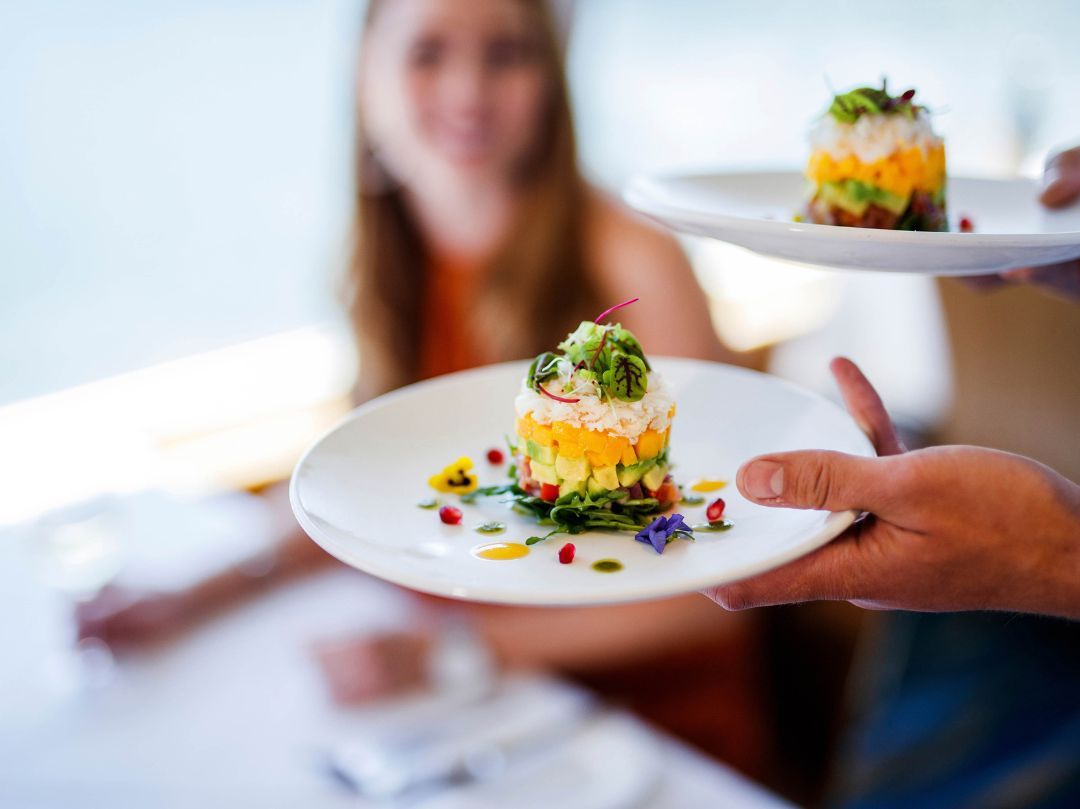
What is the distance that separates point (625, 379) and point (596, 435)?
0.30ft

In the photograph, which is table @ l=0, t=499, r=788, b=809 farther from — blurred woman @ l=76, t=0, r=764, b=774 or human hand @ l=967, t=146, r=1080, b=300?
human hand @ l=967, t=146, r=1080, b=300

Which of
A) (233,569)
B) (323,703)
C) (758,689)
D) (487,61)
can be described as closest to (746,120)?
(487,61)

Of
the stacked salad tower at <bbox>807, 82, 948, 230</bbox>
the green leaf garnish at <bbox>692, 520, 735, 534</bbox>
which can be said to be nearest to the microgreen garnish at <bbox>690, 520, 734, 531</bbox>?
the green leaf garnish at <bbox>692, 520, 735, 534</bbox>

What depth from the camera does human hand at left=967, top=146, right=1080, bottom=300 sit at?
1.65 m

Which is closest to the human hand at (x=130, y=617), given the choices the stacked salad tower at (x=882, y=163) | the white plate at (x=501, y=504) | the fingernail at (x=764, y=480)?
the white plate at (x=501, y=504)

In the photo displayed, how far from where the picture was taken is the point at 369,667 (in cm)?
229

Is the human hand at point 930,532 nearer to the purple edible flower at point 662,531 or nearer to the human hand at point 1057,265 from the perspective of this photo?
the purple edible flower at point 662,531

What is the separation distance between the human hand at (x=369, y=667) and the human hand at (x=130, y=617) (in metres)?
0.47

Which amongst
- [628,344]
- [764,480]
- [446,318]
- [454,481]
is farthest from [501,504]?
[446,318]

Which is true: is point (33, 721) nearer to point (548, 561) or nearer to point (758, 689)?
point (548, 561)

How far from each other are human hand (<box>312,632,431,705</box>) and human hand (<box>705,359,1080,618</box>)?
49.7 inches

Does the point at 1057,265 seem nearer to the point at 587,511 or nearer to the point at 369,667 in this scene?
the point at 587,511

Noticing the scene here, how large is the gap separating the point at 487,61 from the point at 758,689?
2.49 meters

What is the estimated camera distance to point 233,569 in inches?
115
